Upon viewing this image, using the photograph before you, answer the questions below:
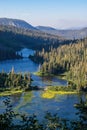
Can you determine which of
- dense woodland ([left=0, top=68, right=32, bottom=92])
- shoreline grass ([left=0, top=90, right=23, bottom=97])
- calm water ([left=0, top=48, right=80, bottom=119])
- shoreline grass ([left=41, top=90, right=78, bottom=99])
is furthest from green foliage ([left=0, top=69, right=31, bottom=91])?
shoreline grass ([left=41, top=90, right=78, bottom=99])

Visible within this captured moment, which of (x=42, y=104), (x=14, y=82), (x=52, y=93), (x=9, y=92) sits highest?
(x=42, y=104)

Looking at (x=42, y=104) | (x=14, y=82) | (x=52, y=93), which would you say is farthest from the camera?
(x=14, y=82)

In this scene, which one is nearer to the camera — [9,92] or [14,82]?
[9,92]

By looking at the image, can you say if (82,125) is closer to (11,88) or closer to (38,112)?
(38,112)

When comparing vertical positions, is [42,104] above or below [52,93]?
above

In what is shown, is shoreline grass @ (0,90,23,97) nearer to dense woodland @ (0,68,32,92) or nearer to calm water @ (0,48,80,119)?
dense woodland @ (0,68,32,92)

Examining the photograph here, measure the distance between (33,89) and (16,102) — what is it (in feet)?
91.8

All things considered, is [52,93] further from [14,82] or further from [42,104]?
[42,104]

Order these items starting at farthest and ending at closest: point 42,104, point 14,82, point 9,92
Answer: point 14,82
point 9,92
point 42,104

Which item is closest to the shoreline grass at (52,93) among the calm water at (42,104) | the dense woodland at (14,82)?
the calm water at (42,104)

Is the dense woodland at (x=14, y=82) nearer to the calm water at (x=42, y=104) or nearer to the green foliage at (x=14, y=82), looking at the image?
the green foliage at (x=14, y=82)

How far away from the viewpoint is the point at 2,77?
176125 millimetres

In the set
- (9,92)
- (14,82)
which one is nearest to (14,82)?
(14,82)

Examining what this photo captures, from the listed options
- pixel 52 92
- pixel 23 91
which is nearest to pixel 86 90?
pixel 52 92
